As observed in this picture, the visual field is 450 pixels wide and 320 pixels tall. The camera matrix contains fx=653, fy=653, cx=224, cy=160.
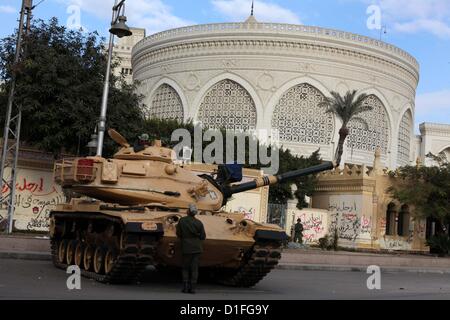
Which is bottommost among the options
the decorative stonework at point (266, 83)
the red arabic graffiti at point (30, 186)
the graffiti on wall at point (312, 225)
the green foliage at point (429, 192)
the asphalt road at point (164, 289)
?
the asphalt road at point (164, 289)

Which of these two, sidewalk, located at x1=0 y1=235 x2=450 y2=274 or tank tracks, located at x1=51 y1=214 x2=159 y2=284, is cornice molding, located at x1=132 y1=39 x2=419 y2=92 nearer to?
sidewalk, located at x1=0 y1=235 x2=450 y2=274

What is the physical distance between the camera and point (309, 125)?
47.1 metres

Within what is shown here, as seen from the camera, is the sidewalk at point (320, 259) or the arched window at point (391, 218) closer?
the sidewalk at point (320, 259)

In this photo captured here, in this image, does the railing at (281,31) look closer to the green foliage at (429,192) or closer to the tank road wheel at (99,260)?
the green foliage at (429,192)

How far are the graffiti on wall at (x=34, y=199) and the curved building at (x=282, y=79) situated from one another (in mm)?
24766


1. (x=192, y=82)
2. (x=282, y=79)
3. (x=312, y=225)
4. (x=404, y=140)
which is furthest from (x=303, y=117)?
(x=312, y=225)

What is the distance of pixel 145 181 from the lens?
1106 cm

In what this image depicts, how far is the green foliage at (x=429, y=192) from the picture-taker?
30.3 meters

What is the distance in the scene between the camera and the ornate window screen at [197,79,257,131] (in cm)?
4756

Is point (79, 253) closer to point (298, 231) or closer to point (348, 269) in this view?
point (348, 269)

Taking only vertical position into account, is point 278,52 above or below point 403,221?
above

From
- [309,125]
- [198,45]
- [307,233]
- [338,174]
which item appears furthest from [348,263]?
[198,45]

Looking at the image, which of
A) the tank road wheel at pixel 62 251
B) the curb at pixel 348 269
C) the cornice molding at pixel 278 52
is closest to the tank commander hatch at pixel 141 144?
the tank road wheel at pixel 62 251

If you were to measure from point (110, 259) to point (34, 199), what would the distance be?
14070 millimetres
